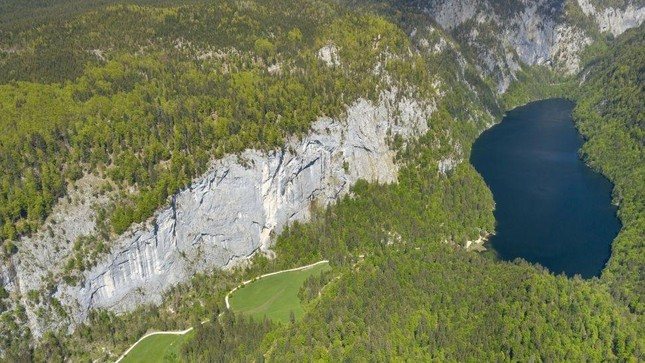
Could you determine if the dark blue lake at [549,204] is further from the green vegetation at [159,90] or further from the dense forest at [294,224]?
the green vegetation at [159,90]

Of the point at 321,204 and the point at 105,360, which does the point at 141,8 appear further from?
the point at 105,360

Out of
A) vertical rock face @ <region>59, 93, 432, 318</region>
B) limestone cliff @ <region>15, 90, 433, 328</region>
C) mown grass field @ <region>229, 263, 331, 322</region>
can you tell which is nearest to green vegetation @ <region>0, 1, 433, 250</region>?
limestone cliff @ <region>15, 90, 433, 328</region>

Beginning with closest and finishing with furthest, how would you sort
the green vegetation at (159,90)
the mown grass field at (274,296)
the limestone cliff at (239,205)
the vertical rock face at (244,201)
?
the green vegetation at (159,90)
the limestone cliff at (239,205)
the vertical rock face at (244,201)
the mown grass field at (274,296)

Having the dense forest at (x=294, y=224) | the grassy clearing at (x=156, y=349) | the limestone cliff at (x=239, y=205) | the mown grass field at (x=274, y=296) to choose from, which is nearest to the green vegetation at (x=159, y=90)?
→ the dense forest at (x=294, y=224)

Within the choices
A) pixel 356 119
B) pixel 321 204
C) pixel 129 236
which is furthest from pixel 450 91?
pixel 129 236

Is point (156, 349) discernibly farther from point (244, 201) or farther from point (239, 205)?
point (244, 201)

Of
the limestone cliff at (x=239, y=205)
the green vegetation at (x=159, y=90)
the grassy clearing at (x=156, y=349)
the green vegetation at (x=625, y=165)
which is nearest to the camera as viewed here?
the grassy clearing at (x=156, y=349)
